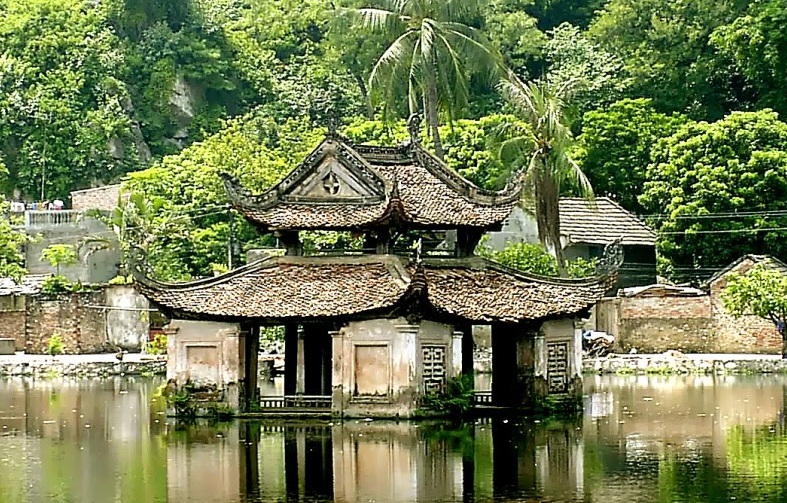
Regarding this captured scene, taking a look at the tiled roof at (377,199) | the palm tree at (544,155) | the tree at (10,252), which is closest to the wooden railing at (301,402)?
the tiled roof at (377,199)

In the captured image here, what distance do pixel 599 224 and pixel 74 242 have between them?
2496 centimetres

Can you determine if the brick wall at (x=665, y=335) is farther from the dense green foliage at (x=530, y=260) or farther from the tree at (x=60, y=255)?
the tree at (x=60, y=255)

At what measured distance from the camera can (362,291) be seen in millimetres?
39156

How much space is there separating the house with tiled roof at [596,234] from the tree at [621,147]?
500 cm

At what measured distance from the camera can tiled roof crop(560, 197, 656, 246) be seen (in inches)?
2719

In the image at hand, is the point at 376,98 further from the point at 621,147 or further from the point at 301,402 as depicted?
the point at 301,402

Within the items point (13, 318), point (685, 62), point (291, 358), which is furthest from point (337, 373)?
point (685, 62)

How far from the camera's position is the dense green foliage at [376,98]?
68.1 m

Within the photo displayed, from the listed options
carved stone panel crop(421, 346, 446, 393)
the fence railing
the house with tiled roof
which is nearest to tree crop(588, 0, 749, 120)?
the house with tiled roof

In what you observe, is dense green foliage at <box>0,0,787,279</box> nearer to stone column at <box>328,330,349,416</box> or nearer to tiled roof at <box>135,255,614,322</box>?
tiled roof at <box>135,255,614,322</box>

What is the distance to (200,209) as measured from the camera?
76.0 m

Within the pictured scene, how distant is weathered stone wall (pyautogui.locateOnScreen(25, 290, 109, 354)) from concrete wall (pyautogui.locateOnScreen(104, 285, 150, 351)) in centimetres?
33

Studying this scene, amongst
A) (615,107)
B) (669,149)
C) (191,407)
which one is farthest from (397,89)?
(191,407)

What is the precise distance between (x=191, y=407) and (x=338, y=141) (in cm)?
720
